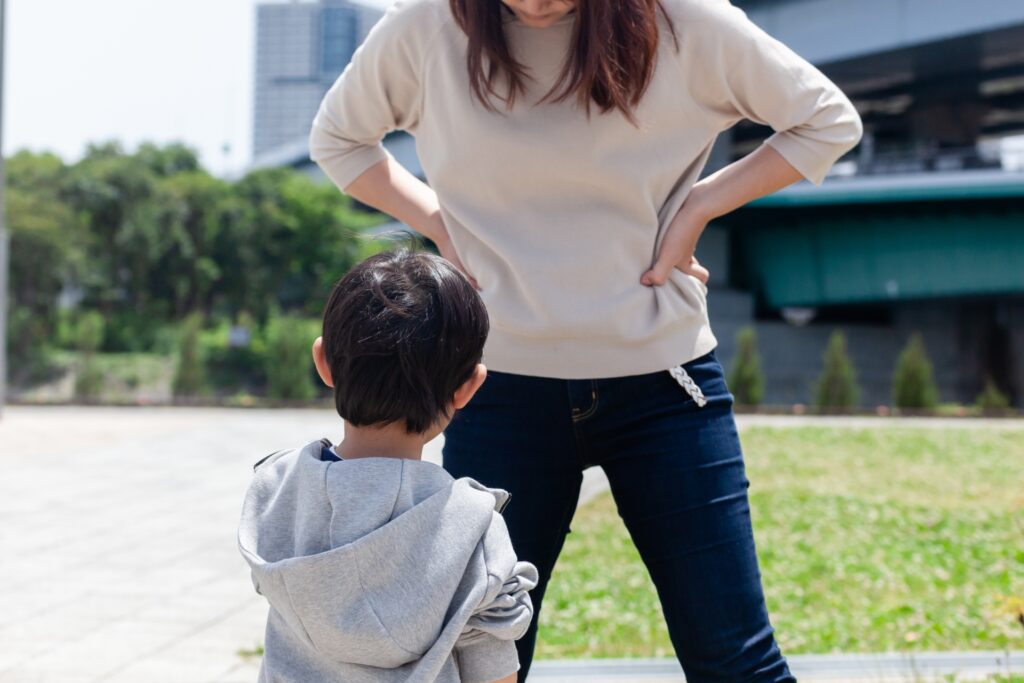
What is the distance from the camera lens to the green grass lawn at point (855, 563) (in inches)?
176

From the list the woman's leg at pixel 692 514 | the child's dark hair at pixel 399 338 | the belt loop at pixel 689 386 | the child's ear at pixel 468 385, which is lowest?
the woman's leg at pixel 692 514

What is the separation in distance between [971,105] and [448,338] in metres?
33.6

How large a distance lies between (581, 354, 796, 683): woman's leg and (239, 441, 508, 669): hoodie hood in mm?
563

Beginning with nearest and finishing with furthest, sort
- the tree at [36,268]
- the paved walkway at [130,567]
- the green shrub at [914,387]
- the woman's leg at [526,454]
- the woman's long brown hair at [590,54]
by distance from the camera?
the woman's long brown hair at [590,54] → the woman's leg at [526,454] → the paved walkway at [130,567] → the green shrub at [914,387] → the tree at [36,268]

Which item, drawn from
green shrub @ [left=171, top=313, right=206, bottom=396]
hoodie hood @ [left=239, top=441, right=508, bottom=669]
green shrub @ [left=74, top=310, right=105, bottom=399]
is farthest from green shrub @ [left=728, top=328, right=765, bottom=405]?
hoodie hood @ [left=239, top=441, right=508, bottom=669]

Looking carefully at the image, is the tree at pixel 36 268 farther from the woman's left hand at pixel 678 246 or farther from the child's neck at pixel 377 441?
the child's neck at pixel 377 441

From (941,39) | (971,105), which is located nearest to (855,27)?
(941,39)

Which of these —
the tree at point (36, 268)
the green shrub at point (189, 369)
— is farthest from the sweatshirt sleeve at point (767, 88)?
the tree at point (36, 268)

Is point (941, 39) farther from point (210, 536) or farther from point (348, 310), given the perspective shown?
point (348, 310)

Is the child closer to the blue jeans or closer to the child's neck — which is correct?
the child's neck

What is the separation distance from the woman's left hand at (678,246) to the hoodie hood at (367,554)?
70cm

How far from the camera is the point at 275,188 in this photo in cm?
4297

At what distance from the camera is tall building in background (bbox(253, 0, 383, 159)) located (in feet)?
349

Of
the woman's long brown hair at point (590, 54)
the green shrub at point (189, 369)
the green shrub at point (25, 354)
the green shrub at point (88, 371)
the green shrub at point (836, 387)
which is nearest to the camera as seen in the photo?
the woman's long brown hair at point (590, 54)
